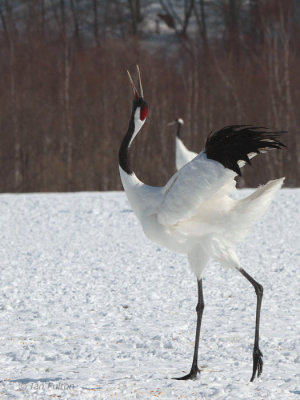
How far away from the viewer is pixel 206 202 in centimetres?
488

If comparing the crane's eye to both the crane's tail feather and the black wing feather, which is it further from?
the crane's tail feather

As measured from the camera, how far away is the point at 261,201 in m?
4.77

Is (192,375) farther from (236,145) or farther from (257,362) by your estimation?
(236,145)

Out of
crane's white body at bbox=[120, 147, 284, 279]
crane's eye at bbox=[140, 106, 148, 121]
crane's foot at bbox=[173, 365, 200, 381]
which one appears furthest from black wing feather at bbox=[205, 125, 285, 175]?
crane's foot at bbox=[173, 365, 200, 381]

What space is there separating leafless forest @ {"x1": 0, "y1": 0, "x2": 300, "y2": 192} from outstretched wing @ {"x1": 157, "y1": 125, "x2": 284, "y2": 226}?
14.9 m

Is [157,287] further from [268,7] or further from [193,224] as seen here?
[268,7]

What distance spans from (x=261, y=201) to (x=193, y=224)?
0.48m

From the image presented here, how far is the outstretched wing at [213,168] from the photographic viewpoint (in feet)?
14.5

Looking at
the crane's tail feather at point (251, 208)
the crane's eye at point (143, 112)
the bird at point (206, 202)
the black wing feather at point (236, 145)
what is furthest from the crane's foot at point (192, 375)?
the crane's eye at point (143, 112)

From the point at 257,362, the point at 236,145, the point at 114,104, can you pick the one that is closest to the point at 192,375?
the point at 257,362

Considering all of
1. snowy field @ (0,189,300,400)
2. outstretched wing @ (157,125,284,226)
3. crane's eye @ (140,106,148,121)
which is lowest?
snowy field @ (0,189,300,400)

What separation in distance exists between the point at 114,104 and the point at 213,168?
17202mm

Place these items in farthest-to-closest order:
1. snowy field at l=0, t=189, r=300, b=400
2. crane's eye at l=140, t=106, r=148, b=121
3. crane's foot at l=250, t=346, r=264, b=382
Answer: crane's eye at l=140, t=106, r=148, b=121
crane's foot at l=250, t=346, r=264, b=382
snowy field at l=0, t=189, r=300, b=400

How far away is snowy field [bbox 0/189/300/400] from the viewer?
4.53m
